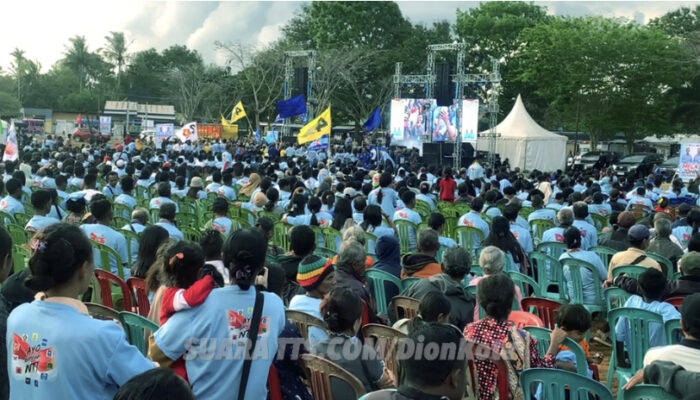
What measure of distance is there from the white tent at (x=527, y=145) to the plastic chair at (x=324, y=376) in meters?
28.2

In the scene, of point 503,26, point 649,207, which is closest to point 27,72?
point 503,26

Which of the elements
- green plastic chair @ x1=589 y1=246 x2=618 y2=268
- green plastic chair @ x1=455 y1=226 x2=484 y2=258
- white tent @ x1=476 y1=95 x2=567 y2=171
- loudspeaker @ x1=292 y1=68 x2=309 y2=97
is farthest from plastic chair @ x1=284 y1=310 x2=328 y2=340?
loudspeaker @ x1=292 y1=68 x2=309 y2=97

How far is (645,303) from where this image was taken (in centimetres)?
510

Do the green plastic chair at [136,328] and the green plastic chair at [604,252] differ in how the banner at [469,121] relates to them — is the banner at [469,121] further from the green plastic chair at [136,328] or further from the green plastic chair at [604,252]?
the green plastic chair at [136,328]

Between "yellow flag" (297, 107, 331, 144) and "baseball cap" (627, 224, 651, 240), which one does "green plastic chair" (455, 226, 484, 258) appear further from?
"yellow flag" (297, 107, 331, 144)

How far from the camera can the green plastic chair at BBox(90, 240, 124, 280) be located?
6766 millimetres

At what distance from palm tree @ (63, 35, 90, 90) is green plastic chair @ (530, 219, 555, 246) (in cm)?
7008

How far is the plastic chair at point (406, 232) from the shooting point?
31.6ft

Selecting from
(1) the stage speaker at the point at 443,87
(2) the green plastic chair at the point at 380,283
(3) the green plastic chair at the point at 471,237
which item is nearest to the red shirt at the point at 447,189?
(3) the green plastic chair at the point at 471,237

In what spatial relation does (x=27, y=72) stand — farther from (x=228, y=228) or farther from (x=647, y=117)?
(x=228, y=228)

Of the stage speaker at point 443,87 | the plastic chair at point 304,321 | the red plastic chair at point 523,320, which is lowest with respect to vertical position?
the red plastic chair at point 523,320

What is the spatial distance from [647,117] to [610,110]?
6.30ft

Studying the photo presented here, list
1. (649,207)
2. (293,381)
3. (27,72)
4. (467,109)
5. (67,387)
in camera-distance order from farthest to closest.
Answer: (27,72) < (467,109) < (649,207) < (293,381) < (67,387)

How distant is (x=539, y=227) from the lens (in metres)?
10.1
